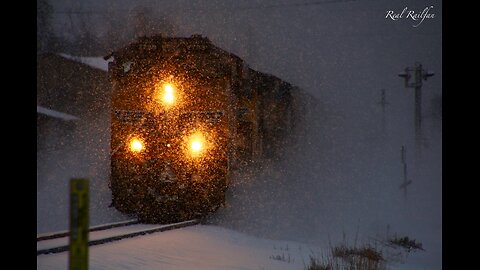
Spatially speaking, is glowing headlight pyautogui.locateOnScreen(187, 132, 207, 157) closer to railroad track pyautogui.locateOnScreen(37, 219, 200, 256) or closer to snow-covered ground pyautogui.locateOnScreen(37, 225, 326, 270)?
railroad track pyautogui.locateOnScreen(37, 219, 200, 256)

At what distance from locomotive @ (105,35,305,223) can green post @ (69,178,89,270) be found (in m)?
7.11

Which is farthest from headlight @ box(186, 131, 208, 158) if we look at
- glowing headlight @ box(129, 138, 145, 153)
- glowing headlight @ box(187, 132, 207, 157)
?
glowing headlight @ box(129, 138, 145, 153)

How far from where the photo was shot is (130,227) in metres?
8.58

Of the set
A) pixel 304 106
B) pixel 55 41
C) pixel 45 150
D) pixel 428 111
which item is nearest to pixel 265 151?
pixel 304 106

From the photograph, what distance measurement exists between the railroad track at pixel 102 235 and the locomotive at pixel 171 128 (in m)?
0.63

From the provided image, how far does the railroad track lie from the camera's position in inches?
245

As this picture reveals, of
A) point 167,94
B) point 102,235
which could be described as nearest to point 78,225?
point 102,235

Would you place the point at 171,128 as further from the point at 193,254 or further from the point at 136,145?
the point at 193,254

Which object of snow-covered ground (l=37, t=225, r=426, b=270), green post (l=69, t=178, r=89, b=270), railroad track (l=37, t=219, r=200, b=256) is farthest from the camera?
railroad track (l=37, t=219, r=200, b=256)

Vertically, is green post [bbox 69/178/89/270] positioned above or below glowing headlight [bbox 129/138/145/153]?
below

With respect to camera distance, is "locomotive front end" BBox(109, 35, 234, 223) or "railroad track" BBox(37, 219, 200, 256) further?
"locomotive front end" BBox(109, 35, 234, 223)

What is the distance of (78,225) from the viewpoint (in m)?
2.27

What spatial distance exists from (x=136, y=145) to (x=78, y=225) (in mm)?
7285

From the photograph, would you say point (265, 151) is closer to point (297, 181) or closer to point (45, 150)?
point (297, 181)
